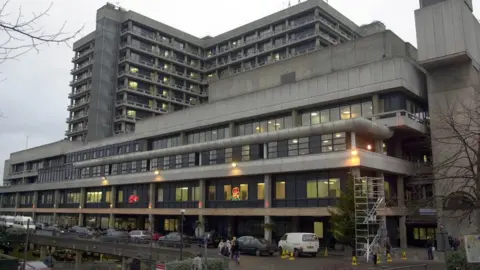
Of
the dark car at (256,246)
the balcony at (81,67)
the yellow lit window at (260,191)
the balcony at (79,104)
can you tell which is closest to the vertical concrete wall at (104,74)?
the balcony at (81,67)

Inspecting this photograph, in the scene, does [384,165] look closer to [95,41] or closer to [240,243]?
[240,243]

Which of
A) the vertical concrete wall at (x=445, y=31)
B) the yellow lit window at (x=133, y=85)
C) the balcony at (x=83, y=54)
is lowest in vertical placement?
the vertical concrete wall at (x=445, y=31)

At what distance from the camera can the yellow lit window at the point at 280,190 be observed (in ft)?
163

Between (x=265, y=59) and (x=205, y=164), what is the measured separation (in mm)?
47875

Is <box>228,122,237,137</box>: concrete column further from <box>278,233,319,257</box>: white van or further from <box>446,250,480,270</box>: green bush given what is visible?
<box>446,250,480,270</box>: green bush

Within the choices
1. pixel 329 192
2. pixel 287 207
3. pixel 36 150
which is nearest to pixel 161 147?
pixel 287 207

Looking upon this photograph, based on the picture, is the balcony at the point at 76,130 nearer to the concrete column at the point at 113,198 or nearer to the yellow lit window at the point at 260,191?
the concrete column at the point at 113,198

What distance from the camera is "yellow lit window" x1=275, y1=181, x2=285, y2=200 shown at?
4981 centimetres

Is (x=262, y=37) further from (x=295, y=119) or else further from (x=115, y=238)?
(x=115, y=238)

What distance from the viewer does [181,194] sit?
62.3 metres

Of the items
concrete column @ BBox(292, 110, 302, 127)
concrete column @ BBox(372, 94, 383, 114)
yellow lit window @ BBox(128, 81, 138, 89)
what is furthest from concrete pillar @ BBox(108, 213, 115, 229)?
concrete column @ BBox(372, 94, 383, 114)

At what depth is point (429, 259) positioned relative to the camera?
37.2m

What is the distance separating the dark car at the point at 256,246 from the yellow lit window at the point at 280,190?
32.0ft

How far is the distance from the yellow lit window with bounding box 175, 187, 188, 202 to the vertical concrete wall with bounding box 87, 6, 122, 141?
4198 cm
